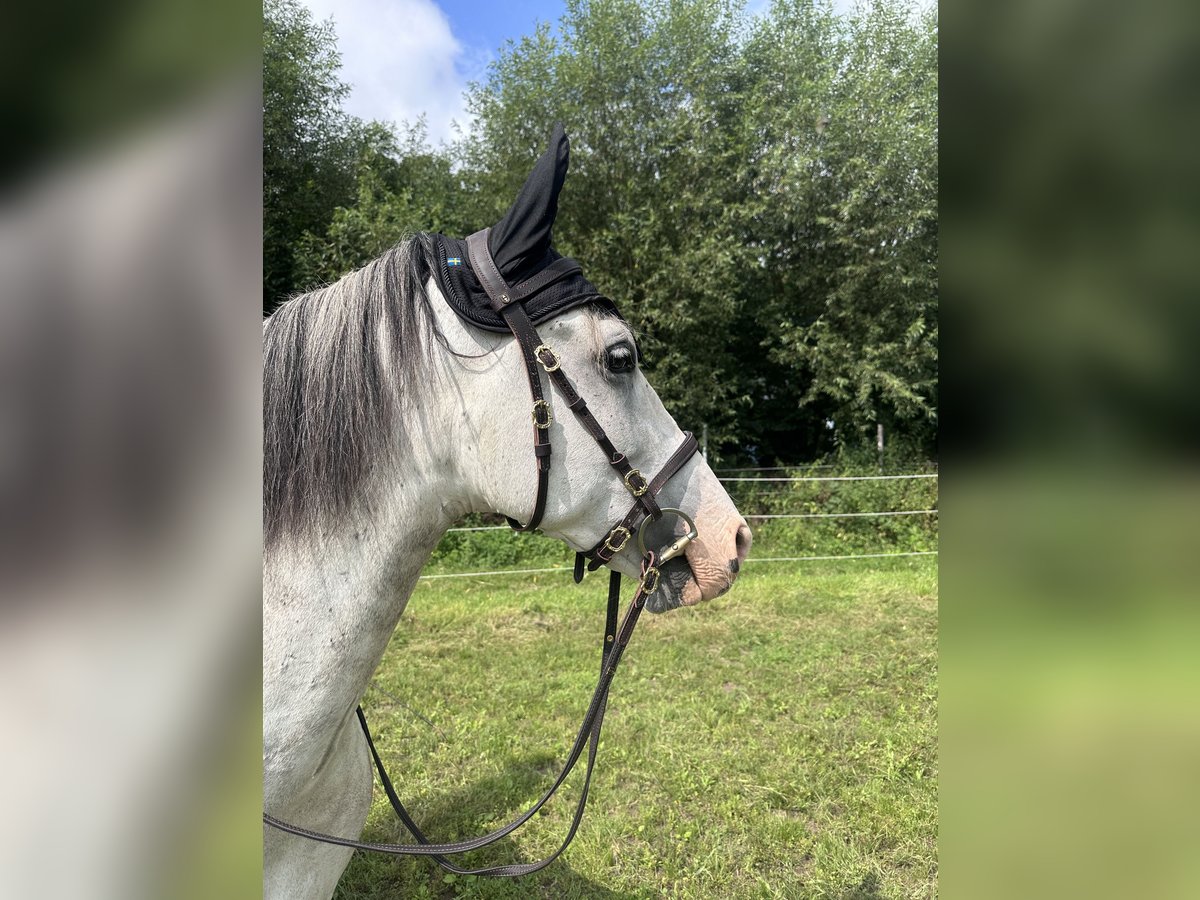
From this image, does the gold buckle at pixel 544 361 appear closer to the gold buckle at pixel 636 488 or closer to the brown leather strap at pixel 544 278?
the brown leather strap at pixel 544 278

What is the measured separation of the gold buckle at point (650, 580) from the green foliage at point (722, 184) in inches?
355

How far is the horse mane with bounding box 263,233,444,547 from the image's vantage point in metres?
1.33

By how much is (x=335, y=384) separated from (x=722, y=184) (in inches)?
421

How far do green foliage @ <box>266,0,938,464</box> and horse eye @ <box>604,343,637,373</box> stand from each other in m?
8.98

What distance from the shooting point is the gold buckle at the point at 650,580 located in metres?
1.59

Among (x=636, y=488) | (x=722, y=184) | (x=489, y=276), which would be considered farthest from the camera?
(x=722, y=184)

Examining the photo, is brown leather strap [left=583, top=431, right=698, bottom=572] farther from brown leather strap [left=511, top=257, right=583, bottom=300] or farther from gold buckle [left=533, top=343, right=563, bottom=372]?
brown leather strap [left=511, top=257, right=583, bottom=300]

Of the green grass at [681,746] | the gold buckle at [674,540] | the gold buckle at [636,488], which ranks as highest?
the gold buckle at [636,488]

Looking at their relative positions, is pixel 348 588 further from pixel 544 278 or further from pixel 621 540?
pixel 544 278

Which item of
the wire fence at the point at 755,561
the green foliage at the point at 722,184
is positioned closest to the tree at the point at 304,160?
the green foliage at the point at 722,184

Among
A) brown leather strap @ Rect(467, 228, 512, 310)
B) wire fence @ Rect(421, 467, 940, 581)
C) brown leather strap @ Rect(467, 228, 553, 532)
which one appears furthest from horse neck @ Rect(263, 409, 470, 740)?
wire fence @ Rect(421, 467, 940, 581)

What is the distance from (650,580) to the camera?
1594mm

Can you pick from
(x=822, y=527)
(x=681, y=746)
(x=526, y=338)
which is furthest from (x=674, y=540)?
(x=822, y=527)
